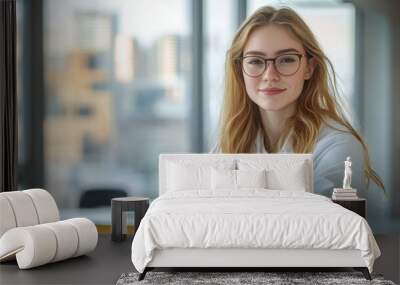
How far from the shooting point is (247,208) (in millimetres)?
4699

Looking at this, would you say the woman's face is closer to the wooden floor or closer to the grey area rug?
the wooden floor

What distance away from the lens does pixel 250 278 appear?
4.57 m

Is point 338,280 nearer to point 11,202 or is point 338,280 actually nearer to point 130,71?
point 11,202

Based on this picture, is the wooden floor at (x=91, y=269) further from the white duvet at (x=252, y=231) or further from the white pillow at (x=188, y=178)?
the white pillow at (x=188, y=178)

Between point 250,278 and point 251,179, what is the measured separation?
1.55 meters

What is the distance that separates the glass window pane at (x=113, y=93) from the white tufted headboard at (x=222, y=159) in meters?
0.42

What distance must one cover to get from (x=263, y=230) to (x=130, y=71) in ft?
10.3

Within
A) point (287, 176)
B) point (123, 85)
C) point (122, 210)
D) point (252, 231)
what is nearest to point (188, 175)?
point (122, 210)

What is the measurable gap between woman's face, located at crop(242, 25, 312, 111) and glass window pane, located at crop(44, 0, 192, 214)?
2.41ft

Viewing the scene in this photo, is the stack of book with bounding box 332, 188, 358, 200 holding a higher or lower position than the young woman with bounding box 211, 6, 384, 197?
lower

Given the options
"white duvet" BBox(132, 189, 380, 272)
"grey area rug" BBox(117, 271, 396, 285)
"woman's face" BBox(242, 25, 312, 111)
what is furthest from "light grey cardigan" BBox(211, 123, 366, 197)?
"white duvet" BBox(132, 189, 380, 272)

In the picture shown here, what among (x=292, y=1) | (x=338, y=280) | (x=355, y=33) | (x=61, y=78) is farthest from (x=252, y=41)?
(x=338, y=280)

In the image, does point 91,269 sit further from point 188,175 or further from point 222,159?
point 222,159

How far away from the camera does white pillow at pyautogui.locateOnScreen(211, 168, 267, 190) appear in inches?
235
